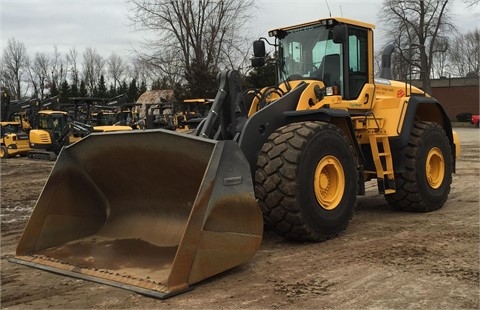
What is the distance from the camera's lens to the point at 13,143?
69.2 ft

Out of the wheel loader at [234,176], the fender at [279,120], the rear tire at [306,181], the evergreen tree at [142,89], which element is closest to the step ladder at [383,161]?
the wheel loader at [234,176]

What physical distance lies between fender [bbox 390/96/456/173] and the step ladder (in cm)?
15

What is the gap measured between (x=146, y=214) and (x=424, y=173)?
3948 mm

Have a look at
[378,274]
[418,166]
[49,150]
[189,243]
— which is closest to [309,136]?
[378,274]

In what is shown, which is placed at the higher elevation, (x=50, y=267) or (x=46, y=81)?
(x=46, y=81)

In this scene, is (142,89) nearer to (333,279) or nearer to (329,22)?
(329,22)

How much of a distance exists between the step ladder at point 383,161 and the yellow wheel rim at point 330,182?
1237mm

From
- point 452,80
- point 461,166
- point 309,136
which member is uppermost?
point 452,80

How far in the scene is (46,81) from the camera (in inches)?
2633

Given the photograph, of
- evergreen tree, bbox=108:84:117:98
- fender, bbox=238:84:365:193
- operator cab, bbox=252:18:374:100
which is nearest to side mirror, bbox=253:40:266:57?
operator cab, bbox=252:18:374:100

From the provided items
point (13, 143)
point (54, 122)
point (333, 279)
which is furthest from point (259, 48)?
point (13, 143)

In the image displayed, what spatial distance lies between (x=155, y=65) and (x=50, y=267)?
30.0 meters

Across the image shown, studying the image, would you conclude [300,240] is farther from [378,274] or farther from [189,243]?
[189,243]

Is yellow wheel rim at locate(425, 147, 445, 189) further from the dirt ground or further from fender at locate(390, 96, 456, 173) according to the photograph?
the dirt ground
